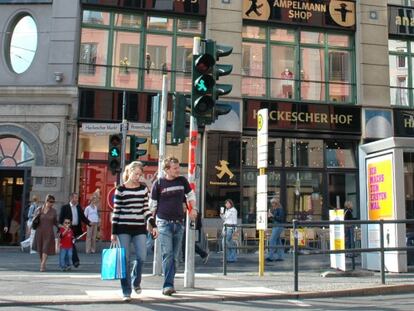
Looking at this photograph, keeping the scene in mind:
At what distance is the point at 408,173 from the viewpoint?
1142cm

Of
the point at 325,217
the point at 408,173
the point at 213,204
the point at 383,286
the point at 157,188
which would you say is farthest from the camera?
the point at 325,217

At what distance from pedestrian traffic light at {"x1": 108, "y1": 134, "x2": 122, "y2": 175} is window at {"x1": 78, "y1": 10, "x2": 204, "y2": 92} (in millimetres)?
4967

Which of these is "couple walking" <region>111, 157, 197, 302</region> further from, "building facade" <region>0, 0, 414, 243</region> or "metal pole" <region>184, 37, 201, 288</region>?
"building facade" <region>0, 0, 414, 243</region>

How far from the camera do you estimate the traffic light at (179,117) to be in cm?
1032

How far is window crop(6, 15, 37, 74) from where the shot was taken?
766 inches

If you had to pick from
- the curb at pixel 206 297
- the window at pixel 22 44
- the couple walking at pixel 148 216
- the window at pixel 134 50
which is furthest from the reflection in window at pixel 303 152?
the couple walking at pixel 148 216

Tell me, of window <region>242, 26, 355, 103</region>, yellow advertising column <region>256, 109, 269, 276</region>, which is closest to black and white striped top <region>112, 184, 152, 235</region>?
yellow advertising column <region>256, 109, 269, 276</region>

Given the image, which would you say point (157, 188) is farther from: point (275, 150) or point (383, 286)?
point (275, 150)

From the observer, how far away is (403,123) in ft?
68.7

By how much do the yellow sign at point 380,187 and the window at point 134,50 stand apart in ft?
31.6

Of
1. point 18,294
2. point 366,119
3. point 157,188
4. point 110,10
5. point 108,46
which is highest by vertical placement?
point 110,10

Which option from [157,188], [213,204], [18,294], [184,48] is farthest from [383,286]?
Result: [184,48]

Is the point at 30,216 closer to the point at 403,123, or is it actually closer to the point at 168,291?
the point at 168,291

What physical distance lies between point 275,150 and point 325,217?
3.07m
